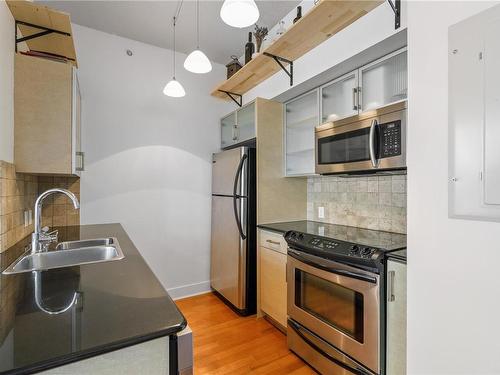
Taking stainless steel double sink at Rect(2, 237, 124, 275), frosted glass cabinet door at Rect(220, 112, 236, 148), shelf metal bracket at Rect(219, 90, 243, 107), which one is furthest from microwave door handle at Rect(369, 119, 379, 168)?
shelf metal bracket at Rect(219, 90, 243, 107)

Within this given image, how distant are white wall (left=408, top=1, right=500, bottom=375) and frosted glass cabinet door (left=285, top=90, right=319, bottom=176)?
1.25 meters

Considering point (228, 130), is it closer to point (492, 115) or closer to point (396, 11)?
point (396, 11)

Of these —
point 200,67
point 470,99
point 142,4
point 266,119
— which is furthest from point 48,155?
point 470,99

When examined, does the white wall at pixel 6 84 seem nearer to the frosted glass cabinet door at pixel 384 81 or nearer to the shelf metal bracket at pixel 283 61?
the shelf metal bracket at pixel 283 61

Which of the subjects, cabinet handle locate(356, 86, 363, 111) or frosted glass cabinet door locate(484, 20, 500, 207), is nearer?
frosted glass cabinet door locate(484, 20, 500, 207)

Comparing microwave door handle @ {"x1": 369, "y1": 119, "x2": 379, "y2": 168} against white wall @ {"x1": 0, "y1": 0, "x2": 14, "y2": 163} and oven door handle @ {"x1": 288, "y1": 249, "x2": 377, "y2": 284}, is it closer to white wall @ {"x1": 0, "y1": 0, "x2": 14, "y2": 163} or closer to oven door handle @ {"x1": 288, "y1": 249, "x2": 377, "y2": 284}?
oven door handle @ {"x1": 288, "y1": 249, "x2": 377, "y2": 284}

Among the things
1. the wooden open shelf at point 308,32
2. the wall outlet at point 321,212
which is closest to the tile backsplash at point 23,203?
the wooden open shelf at point 308,32

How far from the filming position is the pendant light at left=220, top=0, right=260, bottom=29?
1355 millimetres

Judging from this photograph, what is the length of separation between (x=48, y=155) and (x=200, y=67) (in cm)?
118

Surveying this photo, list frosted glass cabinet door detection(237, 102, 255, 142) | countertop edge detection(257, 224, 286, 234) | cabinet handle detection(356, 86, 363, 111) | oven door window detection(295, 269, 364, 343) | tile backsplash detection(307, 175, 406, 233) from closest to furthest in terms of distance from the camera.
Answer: oven door window detection(295, 269, 364, 343) < cabinet handle detection(356, 86, 363, 111) < tile backsplash detection(307, 175, 406, 233) < countertop edge detection(257, 224, 286, 234) < frosted glass cabinet door detection(237, 102, 255, 142)

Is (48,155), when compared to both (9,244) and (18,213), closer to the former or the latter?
(18,213)

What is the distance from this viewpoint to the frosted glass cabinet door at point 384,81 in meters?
1.69

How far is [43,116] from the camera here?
1695 millimetres

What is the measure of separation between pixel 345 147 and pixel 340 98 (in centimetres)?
46
